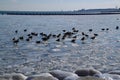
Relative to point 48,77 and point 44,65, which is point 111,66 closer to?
point 44,65

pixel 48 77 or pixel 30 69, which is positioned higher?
pixel 48 77

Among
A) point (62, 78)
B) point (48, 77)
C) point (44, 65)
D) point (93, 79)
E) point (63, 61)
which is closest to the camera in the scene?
point (93, 79)

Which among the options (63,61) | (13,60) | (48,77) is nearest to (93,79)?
(48,77)

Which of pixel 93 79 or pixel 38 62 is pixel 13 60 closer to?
pixel 38 62

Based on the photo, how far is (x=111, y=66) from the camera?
16.8 m

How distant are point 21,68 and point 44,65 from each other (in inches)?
63.5

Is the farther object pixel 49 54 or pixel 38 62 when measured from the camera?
pixel 49 54

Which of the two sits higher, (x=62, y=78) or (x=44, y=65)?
(x=62, y=78)

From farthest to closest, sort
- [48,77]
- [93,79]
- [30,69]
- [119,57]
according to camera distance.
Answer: [119,57], [30,69], [48,77], [93,79]

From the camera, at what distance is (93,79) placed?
10.2 metres

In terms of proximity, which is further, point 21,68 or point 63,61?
point 63,61

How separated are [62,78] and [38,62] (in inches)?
267

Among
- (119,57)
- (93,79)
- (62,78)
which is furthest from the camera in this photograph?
(119,57)

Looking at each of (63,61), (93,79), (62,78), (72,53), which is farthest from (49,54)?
(93,79)
